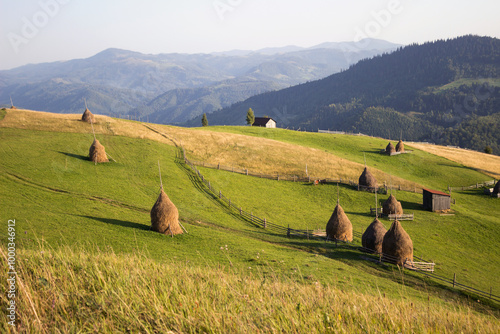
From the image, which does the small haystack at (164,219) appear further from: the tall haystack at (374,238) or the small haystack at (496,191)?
the small haystack at (496,191)

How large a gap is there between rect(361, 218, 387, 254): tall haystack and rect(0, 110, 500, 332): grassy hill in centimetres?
155

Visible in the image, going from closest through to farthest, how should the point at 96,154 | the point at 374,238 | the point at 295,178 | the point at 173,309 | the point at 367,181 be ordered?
the point at 173,309 → the point at 374,238 → the point at 96,154 → the point at 367,181 → the point at 295,178

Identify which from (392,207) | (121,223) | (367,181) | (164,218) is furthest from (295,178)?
(121,223)

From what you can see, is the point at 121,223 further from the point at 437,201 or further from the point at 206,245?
the point at 437,201

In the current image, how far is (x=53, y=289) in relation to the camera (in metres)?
5.39

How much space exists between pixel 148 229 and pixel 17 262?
25.8 m

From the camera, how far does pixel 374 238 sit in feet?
111

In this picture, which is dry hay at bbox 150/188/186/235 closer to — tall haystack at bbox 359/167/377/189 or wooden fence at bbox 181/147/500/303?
wooden fence at bbox 181/147/500/303

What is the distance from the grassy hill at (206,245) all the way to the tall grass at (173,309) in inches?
1.3

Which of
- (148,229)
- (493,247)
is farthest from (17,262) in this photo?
(493,247)

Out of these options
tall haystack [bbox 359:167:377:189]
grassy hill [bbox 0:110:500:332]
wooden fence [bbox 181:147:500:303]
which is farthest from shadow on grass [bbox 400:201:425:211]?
wooden fence [bbox 181:147:500:303]

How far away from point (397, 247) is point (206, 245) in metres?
18.1

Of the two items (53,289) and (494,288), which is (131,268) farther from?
(494,288)

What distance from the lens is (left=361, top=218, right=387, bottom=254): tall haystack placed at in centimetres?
3356
